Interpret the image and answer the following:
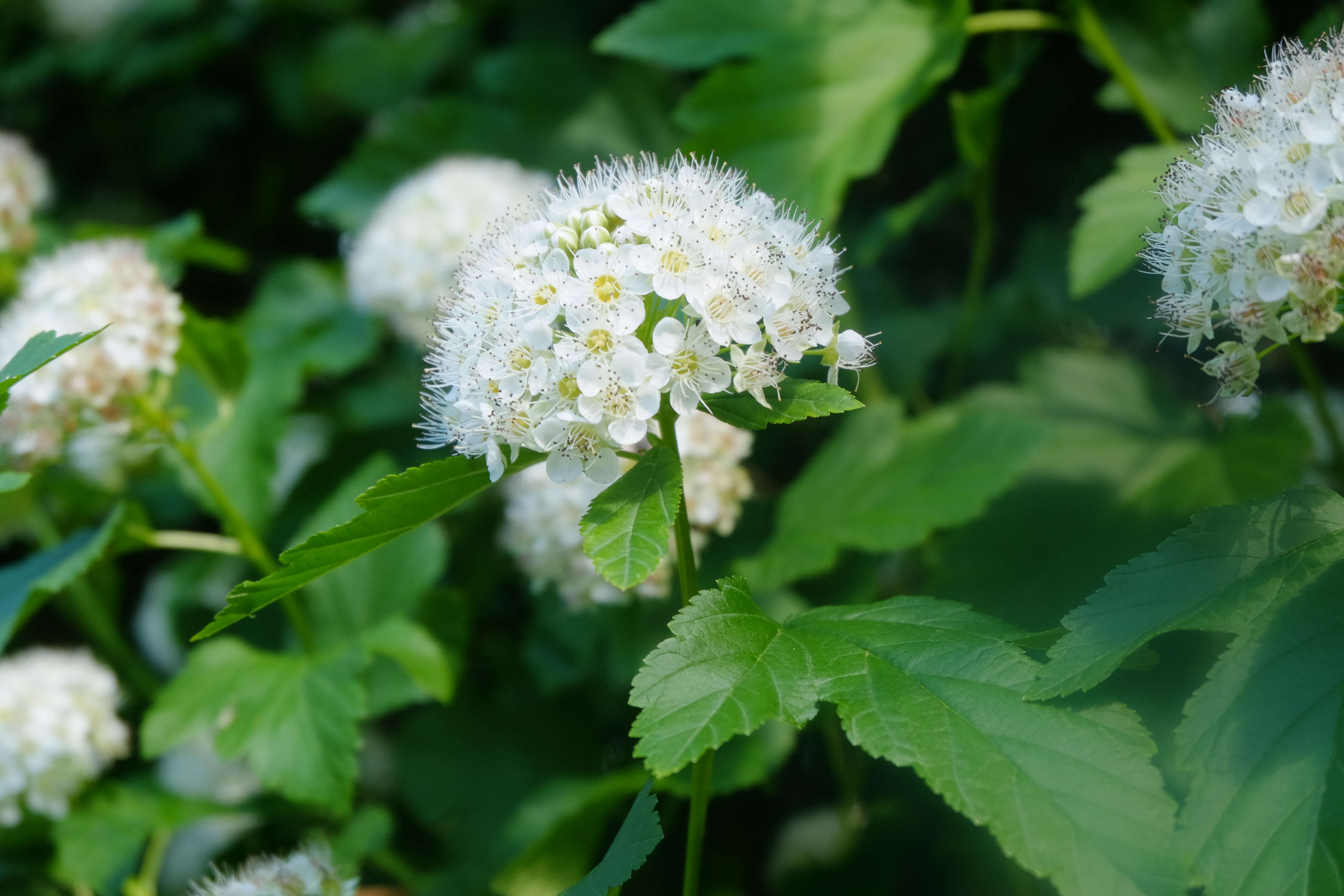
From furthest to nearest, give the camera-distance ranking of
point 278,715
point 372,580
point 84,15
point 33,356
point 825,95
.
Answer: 1. point 84,15
2. point 372,580
3. point 825,95
4. point 278,715
5. point 33,356

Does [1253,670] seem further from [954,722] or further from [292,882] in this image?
[292,882]

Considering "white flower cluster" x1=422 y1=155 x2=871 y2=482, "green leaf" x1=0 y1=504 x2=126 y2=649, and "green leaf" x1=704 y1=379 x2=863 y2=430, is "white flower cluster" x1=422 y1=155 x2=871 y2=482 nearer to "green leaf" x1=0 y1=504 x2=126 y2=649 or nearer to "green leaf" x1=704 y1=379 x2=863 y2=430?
"green leaf" x1=704 y1=379 x2=863 y2=430

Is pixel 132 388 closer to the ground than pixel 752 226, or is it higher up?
higher up

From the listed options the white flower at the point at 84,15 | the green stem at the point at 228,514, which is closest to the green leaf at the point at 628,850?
the green stem at the point at 228,514

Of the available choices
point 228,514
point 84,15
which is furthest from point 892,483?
point 84,15

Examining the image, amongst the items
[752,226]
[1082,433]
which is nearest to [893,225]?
[1082,433]

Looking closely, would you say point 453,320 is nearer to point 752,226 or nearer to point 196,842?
point 752,226

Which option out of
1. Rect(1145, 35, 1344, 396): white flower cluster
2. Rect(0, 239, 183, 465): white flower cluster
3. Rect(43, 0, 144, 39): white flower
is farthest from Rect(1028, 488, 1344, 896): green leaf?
Rect(43, 0, 144, 39): white flower
